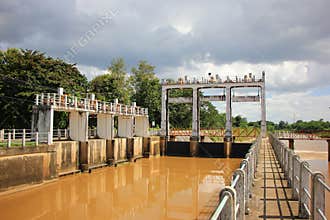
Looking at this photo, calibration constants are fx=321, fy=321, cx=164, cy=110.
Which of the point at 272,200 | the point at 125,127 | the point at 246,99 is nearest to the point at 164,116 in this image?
the point at 125,127

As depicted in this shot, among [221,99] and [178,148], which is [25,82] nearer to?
[178,148]

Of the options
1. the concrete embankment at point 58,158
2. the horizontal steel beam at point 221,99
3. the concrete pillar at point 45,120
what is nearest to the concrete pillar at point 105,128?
the concrete embankment at point 58,158

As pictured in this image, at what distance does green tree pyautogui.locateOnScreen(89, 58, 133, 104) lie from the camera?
4531 cm

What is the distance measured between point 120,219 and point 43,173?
24.3ft

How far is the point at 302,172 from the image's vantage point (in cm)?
638

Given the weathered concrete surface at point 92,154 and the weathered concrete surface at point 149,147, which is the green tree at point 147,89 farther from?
the weathered concrete surface at point 92,154

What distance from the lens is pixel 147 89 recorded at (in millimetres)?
50062

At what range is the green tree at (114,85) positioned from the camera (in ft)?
149

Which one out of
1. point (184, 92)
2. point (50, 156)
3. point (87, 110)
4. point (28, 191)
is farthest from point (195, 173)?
point (184, 92)

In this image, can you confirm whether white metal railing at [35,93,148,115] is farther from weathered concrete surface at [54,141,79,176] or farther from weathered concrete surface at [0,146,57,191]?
weathered concrete surface at [0,146,57,191]

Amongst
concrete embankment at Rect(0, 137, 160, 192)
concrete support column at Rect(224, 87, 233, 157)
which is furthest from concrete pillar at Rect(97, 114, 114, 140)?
concrete support column at Rect(224, 87, 233, 157)

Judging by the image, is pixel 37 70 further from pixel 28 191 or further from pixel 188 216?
pixel 188 216

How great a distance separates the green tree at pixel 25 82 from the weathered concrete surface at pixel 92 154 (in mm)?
6378

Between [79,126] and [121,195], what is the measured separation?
8615 mm
